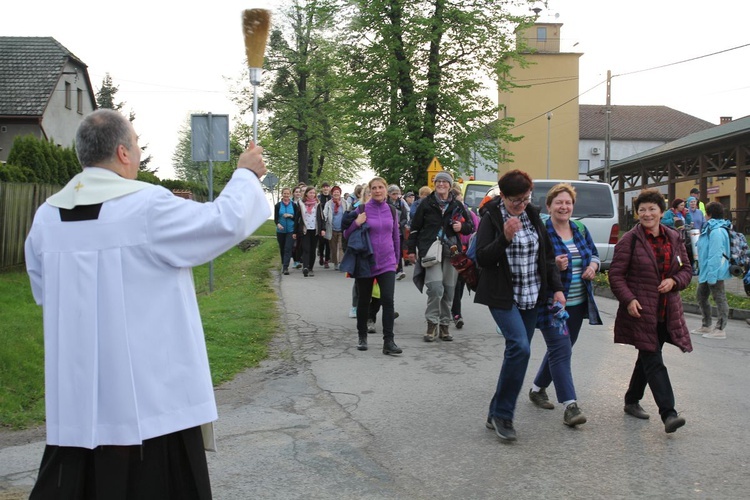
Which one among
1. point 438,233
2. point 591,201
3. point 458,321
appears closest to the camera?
point 438,233

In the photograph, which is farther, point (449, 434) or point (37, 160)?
point (37, 160)

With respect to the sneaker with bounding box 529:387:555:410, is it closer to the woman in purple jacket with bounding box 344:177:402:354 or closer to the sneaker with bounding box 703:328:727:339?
the woman in purple jacket with bounding box 344:177:402:354

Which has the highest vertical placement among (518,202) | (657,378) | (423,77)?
(423,77)

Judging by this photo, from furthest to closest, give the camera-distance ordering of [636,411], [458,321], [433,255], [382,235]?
[458,321], [433,255], [382,235], [636,411]

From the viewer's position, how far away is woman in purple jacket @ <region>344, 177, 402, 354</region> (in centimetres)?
834

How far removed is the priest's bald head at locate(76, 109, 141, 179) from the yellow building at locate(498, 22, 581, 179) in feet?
190

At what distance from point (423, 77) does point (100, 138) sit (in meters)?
27.8

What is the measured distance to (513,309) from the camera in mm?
5273

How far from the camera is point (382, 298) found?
8.41 metres

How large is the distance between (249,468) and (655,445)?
2666 millimetres

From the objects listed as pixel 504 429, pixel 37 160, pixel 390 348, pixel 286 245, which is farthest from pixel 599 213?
pixel 37 160

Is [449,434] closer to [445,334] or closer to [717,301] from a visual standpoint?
[445,334]

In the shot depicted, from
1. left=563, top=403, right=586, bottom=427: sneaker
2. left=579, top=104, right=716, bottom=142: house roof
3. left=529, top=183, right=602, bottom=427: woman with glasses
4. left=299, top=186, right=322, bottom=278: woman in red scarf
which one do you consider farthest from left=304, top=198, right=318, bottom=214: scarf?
left=579, top=104, right=716, bottom=142: house roof

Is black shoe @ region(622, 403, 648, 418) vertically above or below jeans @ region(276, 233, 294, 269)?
below
